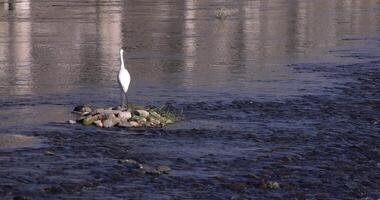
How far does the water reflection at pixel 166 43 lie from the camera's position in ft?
82.6

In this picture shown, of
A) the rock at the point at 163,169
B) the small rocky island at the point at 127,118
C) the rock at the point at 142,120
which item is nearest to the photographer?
the rock at the point at 163,169

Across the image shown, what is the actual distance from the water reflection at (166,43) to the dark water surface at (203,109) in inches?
3.1

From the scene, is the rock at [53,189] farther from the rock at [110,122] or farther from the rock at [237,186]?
the rock at [110,122]

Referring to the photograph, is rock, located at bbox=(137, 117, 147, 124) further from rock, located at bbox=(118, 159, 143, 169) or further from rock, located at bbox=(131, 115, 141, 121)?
rock, located at bbox=(118, 159, 143, 169)

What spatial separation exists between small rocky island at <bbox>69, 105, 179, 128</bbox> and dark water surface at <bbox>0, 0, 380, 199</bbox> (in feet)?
1.15

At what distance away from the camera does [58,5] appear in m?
65.5

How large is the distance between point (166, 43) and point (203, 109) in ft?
55.1

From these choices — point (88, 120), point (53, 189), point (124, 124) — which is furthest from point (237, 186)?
point (88, 120)

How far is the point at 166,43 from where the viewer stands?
121 feet

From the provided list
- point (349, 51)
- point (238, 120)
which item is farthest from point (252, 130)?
point (349, 51)

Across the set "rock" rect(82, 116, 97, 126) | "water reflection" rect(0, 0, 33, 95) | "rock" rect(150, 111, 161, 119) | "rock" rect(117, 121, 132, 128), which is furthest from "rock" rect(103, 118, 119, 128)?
"water reflection" rect(0, 0, 33, 95)

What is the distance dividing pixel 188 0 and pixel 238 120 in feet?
184

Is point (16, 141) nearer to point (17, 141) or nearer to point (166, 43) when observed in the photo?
point (17, 141)

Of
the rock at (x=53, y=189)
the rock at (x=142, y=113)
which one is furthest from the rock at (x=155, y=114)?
the rock at (x=53, y=189)
